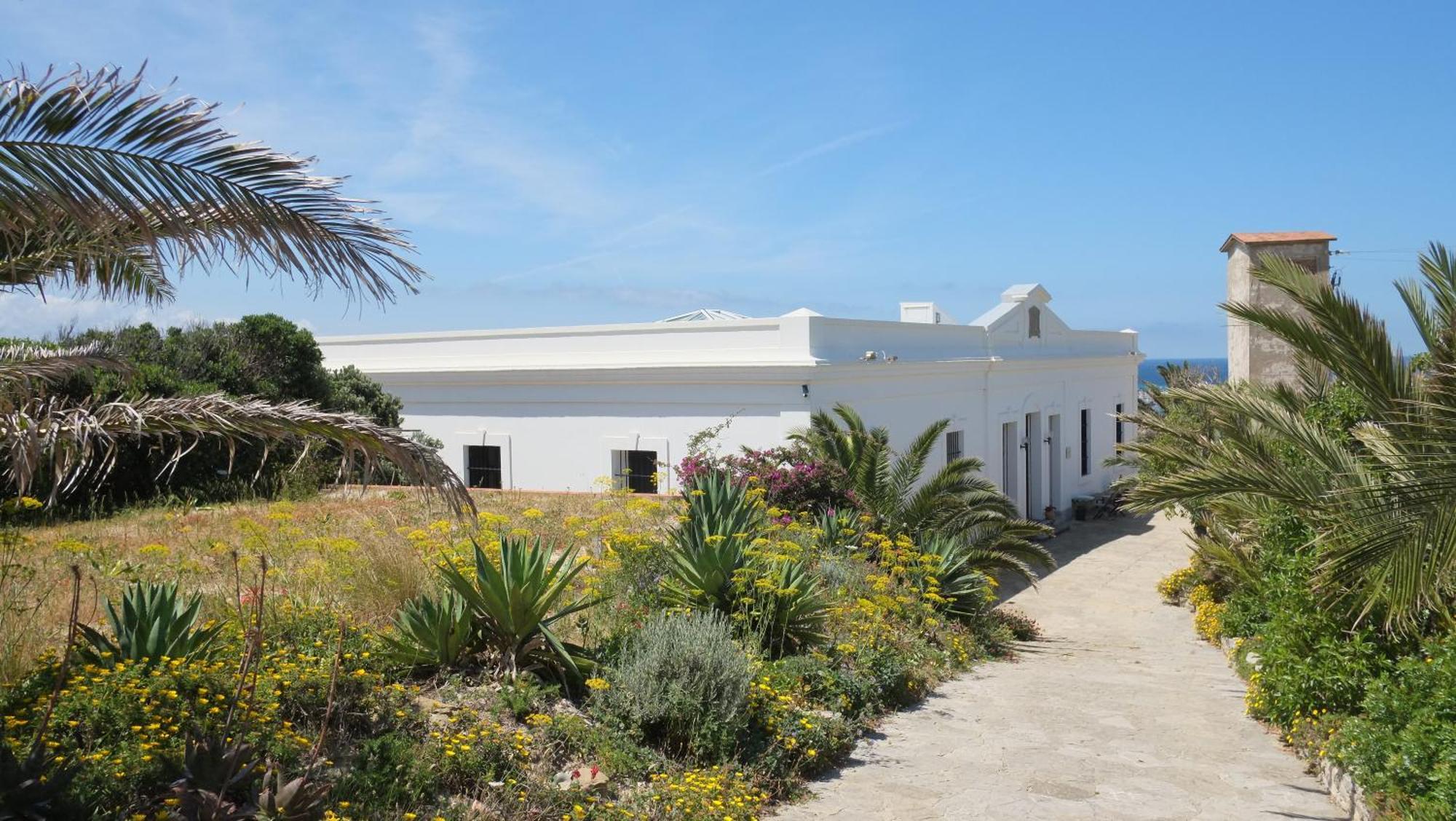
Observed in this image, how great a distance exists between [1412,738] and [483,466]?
55.0 feet

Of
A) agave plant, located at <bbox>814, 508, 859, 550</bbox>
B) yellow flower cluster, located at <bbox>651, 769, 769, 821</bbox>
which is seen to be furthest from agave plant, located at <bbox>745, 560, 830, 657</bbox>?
agave plant, located at <bbox>814, 508, 859, 550</bbox>

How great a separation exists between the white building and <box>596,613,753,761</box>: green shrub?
863cm

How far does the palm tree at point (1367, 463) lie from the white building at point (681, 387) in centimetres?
846

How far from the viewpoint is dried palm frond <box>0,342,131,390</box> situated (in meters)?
5.27

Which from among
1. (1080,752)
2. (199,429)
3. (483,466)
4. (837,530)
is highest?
(199,429)

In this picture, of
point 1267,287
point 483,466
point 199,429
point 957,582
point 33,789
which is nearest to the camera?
point 33,789

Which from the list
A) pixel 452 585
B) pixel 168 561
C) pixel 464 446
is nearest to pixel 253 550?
pixel 168 561

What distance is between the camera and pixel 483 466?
20281 mm

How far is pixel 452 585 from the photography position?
696 cm

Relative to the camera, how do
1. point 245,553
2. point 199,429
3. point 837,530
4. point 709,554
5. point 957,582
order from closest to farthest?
1. point 199,429
2. point 709,554
3. point 245,553
4. point 957,582
5. point 837,530

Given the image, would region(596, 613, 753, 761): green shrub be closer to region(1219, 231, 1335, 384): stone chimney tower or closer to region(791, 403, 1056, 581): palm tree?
region(791, 403, 1056, 581): palm tree

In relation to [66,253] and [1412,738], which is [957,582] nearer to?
[1412,738]

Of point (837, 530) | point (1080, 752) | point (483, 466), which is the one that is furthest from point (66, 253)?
point (483, 466)

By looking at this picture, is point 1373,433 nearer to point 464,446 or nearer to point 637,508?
point 637,508
